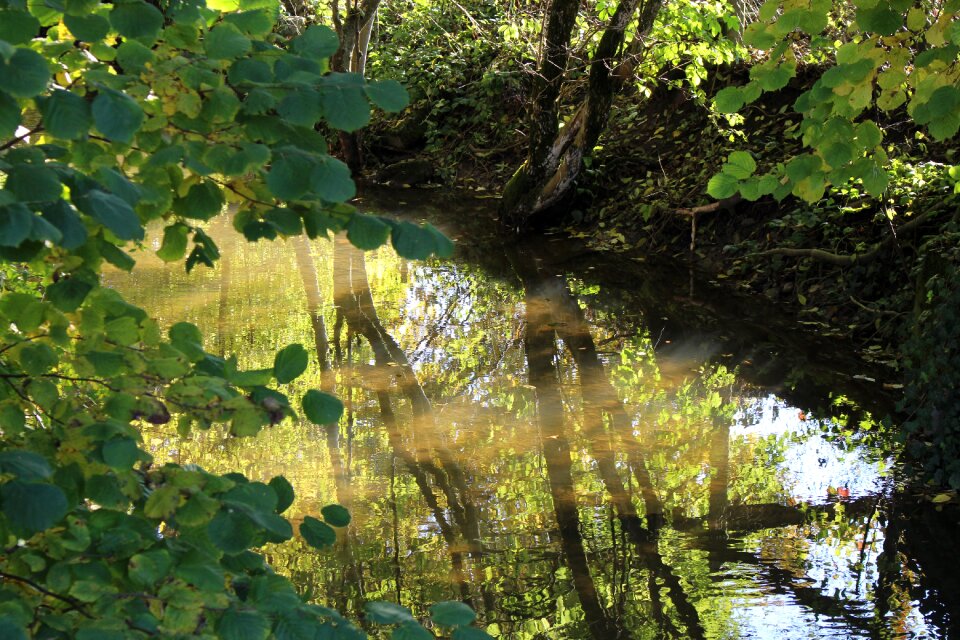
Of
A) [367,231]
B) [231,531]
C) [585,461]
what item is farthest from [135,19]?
[585,461]

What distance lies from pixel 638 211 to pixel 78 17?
10842 mm

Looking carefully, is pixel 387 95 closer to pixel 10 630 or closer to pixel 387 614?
pixel 387 614

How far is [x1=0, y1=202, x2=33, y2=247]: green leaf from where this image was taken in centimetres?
145

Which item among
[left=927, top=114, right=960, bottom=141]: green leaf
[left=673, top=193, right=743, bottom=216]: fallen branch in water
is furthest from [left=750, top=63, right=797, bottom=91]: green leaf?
[left=673, top=193, right=743, bottom=216]: fallen branch in water

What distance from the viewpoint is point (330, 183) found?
5.70 ft

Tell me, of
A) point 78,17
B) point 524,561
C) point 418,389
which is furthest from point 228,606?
point 418,389

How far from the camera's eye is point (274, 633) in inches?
66.8

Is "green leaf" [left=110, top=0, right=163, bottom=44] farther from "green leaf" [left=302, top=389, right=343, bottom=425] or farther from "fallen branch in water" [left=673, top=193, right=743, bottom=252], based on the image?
"fallen branch in water" [left=673, top=193, right=743, bottom=252]

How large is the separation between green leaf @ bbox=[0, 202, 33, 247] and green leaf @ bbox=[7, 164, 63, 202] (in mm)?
91

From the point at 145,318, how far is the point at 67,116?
1.92 feet

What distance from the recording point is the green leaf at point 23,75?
1.49 metres

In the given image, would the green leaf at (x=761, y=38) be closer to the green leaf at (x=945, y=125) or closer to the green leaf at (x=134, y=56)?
the green leaf at (x=945, y=125)

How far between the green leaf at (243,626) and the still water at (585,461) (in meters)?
2.68

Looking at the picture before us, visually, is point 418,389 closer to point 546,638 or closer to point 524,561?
point 524,561
